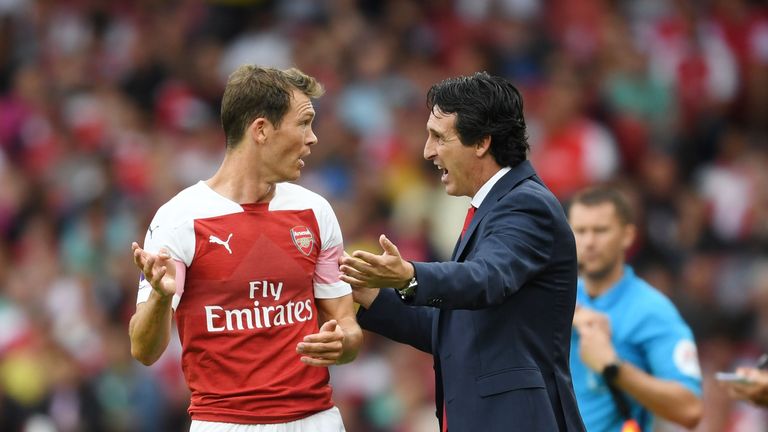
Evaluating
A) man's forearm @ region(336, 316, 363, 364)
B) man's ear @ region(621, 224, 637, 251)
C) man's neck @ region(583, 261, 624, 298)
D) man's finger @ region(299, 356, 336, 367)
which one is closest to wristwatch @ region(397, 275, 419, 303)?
man's finger @ region(299, 356, 336, 367)

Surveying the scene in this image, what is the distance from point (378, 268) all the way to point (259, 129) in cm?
103

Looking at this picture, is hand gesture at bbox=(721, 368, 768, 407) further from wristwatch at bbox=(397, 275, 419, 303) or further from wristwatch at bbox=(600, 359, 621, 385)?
wristwatch at bbox=(397, 275, 419, 303)

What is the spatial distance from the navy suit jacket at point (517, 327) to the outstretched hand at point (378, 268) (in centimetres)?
41

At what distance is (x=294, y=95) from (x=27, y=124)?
8.66 m

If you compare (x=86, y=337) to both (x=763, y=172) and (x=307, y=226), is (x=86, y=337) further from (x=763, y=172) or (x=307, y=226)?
(x=307, y=226)

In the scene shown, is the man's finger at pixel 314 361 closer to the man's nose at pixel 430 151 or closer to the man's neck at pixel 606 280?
the man's nose at pixel 430 151

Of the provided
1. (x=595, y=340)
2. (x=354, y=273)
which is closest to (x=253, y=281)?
(x=354, y=273)

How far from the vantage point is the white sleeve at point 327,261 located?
5.48 metres

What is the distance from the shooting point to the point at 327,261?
549 centimetres

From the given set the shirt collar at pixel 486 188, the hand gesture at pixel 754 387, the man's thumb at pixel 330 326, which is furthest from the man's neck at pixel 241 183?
the hand gesture at pixel 754 387

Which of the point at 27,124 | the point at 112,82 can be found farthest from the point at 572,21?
the point at 27,124

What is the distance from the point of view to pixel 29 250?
12555mm

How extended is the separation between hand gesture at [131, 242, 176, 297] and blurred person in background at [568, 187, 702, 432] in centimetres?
220

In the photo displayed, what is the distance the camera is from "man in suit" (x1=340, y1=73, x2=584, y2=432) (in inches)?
202
